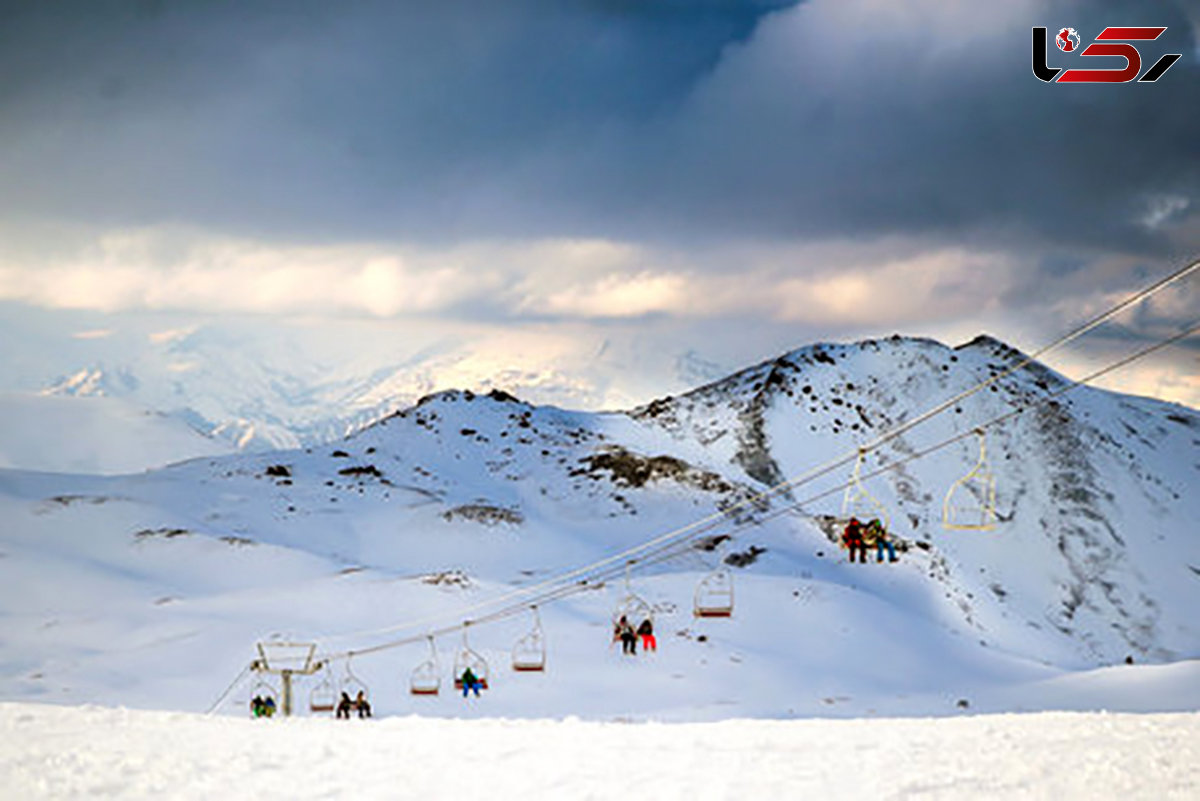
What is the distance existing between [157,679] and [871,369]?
115858 millimetres

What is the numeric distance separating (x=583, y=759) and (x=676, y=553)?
193ft

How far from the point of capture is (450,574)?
64938mm

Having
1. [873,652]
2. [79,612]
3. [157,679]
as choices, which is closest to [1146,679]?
[873,652]

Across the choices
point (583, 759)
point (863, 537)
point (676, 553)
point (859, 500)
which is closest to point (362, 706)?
point (863, 537)

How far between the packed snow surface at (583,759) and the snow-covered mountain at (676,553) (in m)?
18.3

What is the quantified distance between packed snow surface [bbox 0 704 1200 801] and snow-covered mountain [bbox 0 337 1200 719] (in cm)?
1832

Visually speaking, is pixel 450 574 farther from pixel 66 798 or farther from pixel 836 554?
pixel 66 798

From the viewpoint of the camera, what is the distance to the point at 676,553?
75125 millimetres

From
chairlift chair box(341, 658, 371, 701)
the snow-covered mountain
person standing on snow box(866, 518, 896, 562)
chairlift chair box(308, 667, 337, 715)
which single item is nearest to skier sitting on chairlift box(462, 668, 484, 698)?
the snow-covered mountain

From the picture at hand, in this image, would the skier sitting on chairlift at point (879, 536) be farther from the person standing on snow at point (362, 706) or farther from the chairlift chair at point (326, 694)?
the chairlift chair at point (326, 694)

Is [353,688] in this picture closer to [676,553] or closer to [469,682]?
[469,682]

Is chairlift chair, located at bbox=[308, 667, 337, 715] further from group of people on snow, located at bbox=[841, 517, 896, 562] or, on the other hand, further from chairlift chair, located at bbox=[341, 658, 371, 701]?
group of people on snow, located at bbox=[841, 517, 896, 562]

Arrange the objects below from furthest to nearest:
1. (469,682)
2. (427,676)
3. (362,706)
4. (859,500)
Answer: (427,676) → (859,500) → (469,682) → (362,706)

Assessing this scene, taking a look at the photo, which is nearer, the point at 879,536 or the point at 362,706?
the point at 879,536
